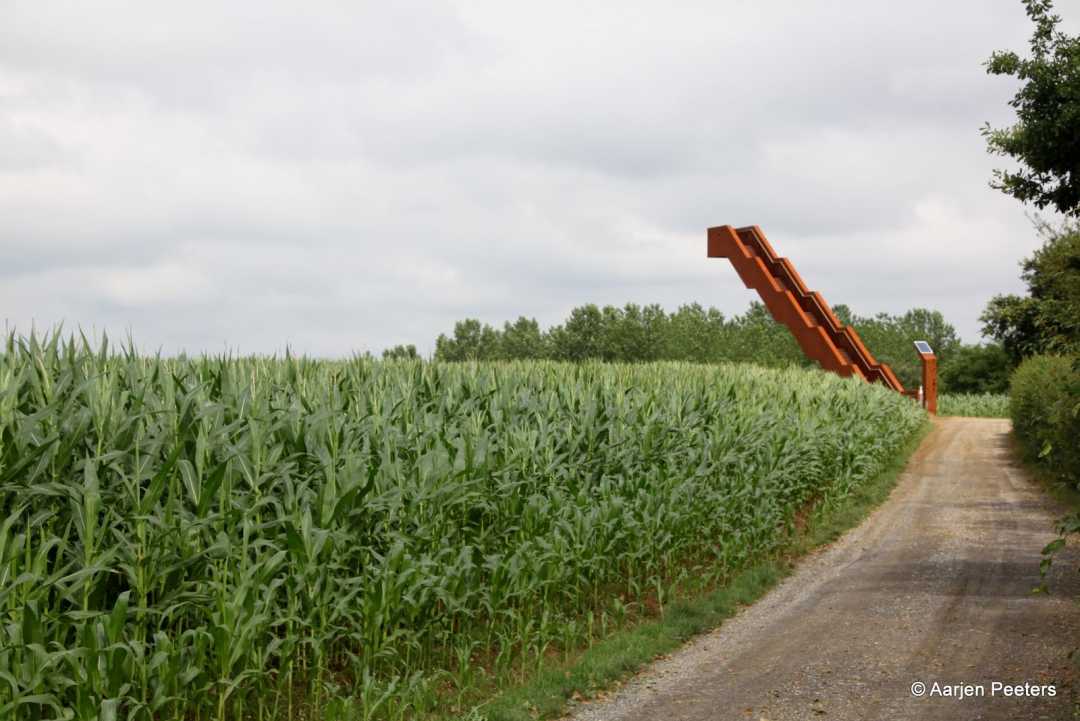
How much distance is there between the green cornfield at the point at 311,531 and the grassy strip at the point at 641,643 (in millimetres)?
300

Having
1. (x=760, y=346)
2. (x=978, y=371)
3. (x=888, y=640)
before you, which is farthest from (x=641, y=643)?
(x=978, y=371)

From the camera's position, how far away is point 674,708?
8383mm

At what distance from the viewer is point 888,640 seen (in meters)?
10.1

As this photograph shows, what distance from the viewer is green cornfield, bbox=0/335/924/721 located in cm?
616

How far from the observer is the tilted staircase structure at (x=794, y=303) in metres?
33.2

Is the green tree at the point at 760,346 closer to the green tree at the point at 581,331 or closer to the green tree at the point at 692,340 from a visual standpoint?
the green tree at the point at 692,340

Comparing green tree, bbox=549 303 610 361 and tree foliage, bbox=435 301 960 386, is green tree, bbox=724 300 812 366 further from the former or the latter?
green tree, bbox=549 303 610 361

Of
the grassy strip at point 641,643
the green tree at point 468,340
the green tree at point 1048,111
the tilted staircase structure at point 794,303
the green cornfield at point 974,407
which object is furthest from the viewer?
the green tree at point 468,340

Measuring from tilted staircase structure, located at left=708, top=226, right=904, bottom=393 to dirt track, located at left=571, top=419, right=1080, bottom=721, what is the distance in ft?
54.7

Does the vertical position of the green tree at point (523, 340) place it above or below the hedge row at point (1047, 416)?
above

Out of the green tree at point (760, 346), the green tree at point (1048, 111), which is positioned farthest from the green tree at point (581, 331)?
the green tree at point (1048, 111)

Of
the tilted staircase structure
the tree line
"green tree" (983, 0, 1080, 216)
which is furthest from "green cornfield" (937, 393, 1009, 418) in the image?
"green tree" (983, 0, 1080, 216)

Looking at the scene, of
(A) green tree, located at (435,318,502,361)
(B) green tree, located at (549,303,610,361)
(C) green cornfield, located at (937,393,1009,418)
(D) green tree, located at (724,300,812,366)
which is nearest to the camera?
(D) green tree, located at (724,300,812,366)

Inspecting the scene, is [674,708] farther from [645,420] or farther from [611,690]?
[645,420]
